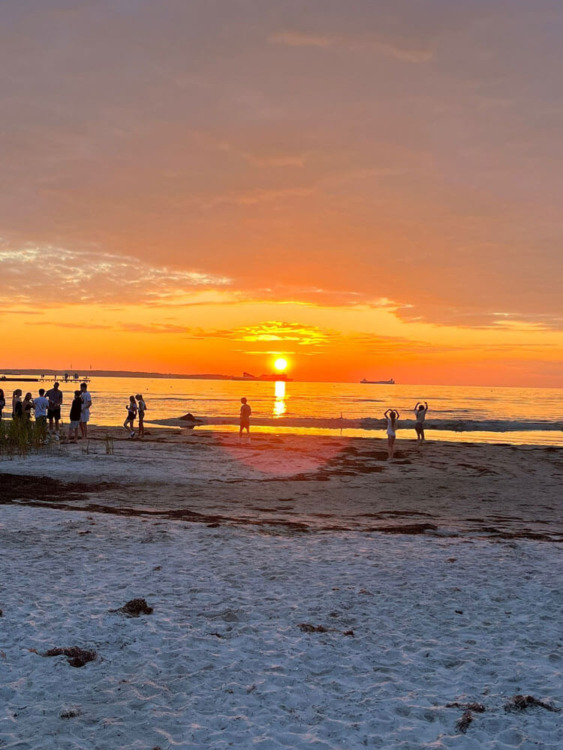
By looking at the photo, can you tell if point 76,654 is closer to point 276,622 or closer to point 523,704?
point 276,622

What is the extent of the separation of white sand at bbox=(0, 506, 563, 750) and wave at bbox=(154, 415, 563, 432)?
3727 centimetres

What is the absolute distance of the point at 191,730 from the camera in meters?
4.99

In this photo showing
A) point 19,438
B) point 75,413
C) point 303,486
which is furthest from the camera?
point 75,413

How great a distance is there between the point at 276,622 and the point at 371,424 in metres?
47.8

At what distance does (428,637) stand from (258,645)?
6.58 feet

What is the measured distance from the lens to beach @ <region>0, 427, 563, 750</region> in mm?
5141

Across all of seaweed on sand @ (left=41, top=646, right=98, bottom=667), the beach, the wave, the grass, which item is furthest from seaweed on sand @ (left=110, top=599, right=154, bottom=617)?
the wave

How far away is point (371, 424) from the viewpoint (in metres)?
54.2

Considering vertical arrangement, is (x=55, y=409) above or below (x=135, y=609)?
above

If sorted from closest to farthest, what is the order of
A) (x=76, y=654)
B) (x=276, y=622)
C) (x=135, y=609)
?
(x=76, y=654)
(x=276, y=622)
(x=135, y=609)

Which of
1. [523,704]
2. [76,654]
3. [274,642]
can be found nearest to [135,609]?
[76,654]

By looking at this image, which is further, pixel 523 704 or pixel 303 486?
pixel 303 486

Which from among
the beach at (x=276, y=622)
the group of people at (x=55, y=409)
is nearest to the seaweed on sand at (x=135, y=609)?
the beach at (x=276, y=622)

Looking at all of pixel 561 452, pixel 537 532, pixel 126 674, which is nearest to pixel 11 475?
pixel 126 674
